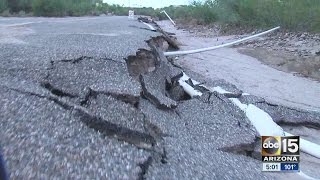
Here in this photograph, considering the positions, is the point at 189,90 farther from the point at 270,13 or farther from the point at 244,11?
the point at 244,11

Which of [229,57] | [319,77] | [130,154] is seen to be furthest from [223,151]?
[229,57]

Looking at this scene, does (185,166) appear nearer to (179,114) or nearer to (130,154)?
(130,154)

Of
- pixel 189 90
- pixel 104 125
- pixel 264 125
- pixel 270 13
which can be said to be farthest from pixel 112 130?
pixel 270 13

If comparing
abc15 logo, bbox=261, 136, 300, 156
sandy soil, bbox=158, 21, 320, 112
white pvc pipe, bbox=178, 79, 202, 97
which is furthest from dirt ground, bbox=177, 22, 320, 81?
abc15 logo, bbox=261, 136, 300, 156

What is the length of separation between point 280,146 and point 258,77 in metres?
10.2

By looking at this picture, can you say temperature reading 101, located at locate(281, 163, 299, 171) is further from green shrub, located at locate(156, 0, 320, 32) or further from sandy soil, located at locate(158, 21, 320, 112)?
green shrub, located at locate(156, 0, 320, 32)

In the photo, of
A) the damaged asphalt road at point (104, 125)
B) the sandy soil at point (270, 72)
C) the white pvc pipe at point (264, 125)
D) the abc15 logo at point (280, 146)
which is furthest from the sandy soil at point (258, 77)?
the abc15 logo at point (280, 146)

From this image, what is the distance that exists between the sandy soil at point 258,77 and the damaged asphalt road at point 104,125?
4377mm

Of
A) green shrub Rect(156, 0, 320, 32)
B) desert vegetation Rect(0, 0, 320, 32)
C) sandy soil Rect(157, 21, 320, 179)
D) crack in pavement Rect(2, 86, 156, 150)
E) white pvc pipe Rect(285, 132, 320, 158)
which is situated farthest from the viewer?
desert vegetation Rect(0, 0, 320, 32)

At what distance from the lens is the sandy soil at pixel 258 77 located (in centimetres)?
1177

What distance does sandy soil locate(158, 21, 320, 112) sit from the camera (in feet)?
38.6

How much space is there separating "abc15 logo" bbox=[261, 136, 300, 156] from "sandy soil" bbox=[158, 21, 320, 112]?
5.22 metres

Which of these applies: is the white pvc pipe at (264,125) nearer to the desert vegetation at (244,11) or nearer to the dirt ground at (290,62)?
the dirt ground at (290,62)

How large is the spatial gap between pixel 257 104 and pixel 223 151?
11.9ft
